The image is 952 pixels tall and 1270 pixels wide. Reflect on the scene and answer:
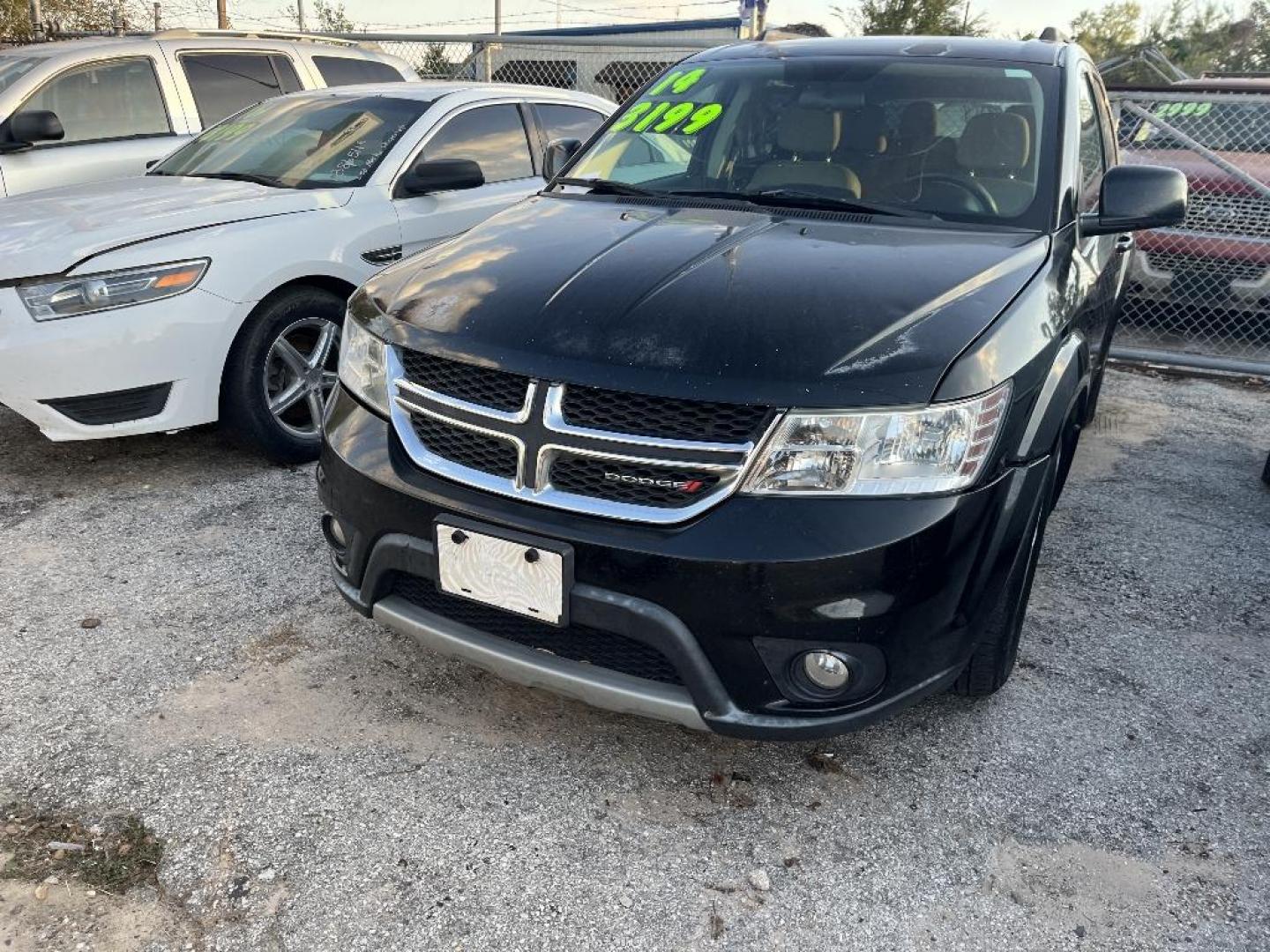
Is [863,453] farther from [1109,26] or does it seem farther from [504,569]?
[1109,26]

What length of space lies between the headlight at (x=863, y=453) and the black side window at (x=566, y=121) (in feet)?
12.9

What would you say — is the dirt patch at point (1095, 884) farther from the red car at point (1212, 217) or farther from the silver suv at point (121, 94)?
the silver suv at point (121, 94)

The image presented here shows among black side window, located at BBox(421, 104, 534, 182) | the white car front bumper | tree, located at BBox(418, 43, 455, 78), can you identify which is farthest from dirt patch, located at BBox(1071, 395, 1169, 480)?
tree, located at BBox(418, 43, 455, 78)

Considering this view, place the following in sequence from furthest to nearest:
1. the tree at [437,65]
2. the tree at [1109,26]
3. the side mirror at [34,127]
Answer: the tree at [1109,26] < the tree at [437,65] < the side mirror at [34,127]

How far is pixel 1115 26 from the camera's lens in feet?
114

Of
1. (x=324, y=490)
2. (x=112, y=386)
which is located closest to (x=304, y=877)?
(x=324, y=490)

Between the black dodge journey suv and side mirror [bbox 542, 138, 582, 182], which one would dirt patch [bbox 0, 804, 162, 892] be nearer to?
the black dodge journey suv

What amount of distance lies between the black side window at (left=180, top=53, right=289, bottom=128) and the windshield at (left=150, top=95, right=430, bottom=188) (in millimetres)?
1393

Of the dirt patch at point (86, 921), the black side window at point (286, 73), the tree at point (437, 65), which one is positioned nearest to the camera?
the dirt patch at point (86, 921)

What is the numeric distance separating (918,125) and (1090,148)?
0.73 meters

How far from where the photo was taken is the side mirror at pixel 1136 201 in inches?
116

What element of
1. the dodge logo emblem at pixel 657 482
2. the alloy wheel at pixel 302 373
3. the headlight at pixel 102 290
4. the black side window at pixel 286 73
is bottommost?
the alloy wheel at pixel 302 373

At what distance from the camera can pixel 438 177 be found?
4.37m

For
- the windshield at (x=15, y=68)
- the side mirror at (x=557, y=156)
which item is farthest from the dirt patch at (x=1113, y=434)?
the windshield at (x=15, y=68)
